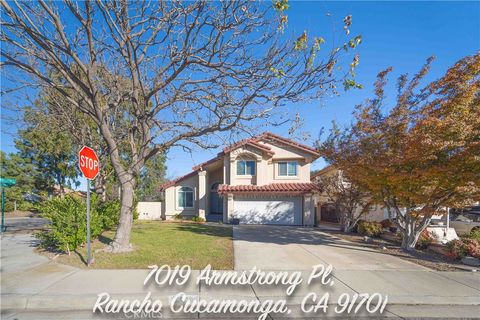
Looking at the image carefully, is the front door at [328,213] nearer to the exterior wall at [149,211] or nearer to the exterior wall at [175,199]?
the exterior wall at [175,199]

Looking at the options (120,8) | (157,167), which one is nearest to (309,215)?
(120,8)

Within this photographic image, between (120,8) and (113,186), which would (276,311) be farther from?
(113,186)

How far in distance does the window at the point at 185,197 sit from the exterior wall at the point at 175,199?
299mm

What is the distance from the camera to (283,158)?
2025cm

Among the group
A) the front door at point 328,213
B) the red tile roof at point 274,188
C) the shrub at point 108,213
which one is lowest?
the front door at point 328,213

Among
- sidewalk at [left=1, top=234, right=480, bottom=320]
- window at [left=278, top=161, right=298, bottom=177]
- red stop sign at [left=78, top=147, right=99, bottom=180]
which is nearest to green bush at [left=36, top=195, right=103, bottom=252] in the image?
sidewalk at [left=1, top=234, right=480, bottom=320]

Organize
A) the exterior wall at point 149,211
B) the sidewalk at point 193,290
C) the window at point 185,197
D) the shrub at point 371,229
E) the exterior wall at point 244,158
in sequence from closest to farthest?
the sidewalk at point 193,290 → the shrub at point 371,229 → the exterior wall at point 244,158 → the window at point 185,197 → the exterior wall at point 149,211

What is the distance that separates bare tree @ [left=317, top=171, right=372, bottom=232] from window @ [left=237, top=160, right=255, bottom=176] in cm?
533

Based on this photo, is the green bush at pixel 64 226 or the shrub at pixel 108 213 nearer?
the green bush at pixel 64 226

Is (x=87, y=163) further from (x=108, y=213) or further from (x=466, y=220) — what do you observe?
(x=466, y=220)

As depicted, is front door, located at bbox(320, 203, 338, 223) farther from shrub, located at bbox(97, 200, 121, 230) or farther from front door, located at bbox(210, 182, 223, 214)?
shrub, located at bbox(97, 200, 121, 230)

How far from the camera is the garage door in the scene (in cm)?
1930

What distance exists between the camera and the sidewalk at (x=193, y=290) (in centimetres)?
482

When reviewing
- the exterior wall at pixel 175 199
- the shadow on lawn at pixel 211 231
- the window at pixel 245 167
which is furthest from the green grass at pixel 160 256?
→ the exterior wall at pixel 175 199
